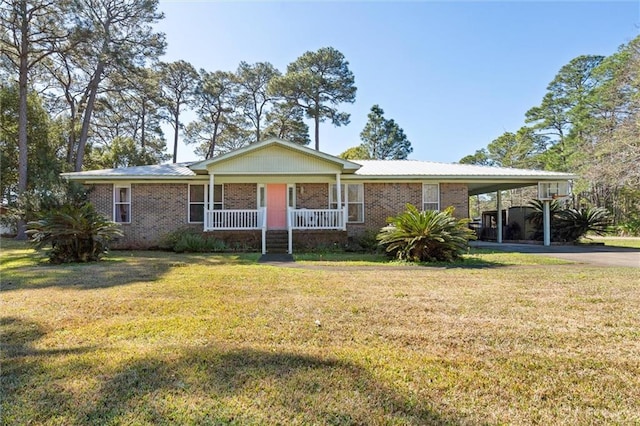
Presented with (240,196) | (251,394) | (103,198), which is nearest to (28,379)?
(251,394)

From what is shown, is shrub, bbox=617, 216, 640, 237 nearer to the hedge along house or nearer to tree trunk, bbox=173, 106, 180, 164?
the hedge along house

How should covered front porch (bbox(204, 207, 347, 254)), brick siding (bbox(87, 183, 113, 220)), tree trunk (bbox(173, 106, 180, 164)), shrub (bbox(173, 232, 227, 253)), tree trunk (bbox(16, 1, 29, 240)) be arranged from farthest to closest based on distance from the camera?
tree trunk (bbox(173, 106, 180, 164)) → tree trunk (bbox(16, 1, 29, 240)) → brick siding (bbox(87, 183, 113, 220)) → covered front porch (bbox(204, 207, 347, 254)) → shrub (bbox(173, 232, 227, 253))

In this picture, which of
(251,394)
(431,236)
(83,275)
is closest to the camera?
(251,394)

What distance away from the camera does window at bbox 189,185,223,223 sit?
1456 cm

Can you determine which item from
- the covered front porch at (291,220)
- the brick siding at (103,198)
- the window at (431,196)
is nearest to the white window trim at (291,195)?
the covered front porch at (291,220)

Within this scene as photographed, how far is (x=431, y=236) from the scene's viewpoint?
9172mm

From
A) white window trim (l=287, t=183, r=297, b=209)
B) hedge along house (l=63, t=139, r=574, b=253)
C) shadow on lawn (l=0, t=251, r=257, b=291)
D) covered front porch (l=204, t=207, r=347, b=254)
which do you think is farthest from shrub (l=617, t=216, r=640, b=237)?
shadow on lawn (l=0, t=251, r=257, b=291)

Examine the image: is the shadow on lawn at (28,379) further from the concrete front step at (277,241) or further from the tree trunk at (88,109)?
the tree trunk at (88,109)

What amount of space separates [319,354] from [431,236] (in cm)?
676

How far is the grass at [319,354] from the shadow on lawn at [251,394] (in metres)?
0.01

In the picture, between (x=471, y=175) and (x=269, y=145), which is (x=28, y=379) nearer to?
(x=269, y=145)

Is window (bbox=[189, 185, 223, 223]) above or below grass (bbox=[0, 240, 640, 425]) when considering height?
above

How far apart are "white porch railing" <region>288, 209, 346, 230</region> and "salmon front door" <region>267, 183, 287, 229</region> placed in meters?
1.20

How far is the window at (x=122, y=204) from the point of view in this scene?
14414 mm
